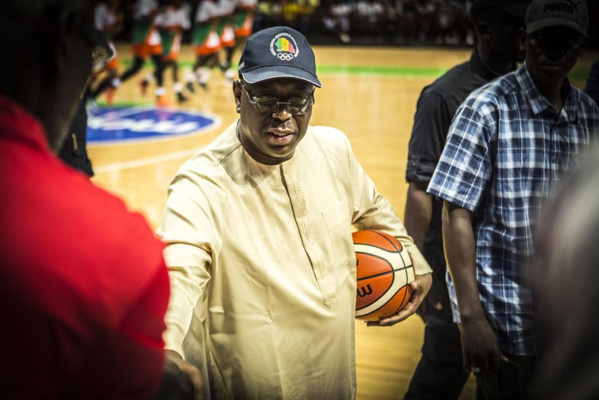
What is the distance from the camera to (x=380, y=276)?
218cm

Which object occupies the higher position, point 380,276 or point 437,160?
point 437,160

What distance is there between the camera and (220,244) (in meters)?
1.75

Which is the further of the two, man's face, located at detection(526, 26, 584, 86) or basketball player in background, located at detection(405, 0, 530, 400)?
basketball player in background, located at detection(405, 0, 530, 400)

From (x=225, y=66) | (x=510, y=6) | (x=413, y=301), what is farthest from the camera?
(x=225, y=66)

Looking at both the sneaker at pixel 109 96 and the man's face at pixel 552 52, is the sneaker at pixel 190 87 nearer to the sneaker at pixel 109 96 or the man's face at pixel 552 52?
the sneaker at pixel 109 96

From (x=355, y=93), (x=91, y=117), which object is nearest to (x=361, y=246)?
(x=91, y=117)

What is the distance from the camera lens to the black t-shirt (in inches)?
103

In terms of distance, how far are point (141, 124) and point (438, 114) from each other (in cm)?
777

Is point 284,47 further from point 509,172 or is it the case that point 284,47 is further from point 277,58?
point 509,172

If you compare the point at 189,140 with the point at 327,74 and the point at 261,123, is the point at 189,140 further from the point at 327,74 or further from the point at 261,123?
the point at 261,123

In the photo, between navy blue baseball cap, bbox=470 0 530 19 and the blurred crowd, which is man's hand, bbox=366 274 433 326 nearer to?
navy blue baseball cap, bbox=470 0 530 19

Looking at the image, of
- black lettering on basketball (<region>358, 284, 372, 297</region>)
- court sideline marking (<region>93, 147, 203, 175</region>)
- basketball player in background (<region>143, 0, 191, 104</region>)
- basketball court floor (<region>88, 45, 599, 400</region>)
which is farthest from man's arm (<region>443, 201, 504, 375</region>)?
basketball player in background (<region>143, 0, 191, 104</region>)

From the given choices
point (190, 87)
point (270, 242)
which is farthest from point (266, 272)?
point (190, 87)

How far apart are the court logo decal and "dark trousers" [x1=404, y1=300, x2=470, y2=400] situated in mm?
6669
